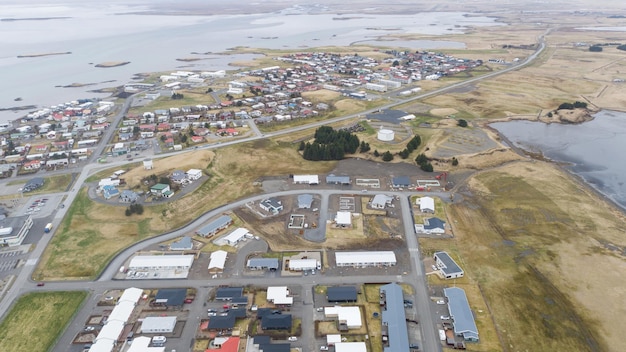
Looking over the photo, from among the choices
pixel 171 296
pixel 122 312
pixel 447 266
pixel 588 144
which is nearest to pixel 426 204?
pixel 447 266

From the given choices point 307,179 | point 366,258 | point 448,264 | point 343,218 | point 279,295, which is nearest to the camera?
point 279,295

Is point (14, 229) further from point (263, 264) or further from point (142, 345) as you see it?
point (263, 264)

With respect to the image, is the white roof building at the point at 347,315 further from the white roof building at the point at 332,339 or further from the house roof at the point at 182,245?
the house roof at the point at 182,245

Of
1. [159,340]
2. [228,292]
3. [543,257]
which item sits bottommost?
[159,340]

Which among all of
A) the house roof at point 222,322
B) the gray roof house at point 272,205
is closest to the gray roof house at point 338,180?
the gray roof house at point 272,205

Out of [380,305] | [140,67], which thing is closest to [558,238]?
[380,305]

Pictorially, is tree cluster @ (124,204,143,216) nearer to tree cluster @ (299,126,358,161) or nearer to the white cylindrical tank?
tree cluster @ (299,126,358,161)

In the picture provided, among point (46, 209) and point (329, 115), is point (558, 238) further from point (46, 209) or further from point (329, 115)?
point (46, 209)
